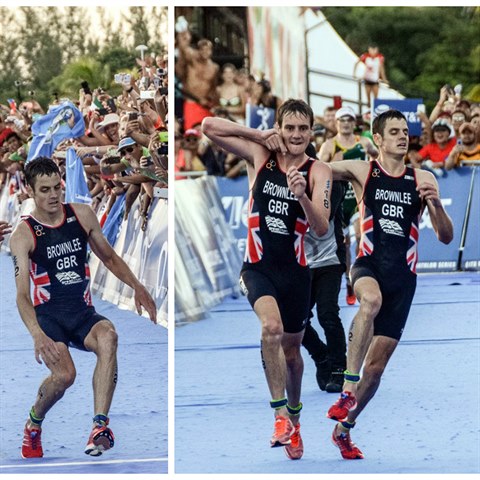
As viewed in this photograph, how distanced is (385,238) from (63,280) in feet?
6.35

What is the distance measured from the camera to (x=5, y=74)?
295 inches

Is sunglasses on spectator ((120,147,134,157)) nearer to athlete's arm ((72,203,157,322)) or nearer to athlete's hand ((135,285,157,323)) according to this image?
athlete's arm ((72,203,157,322))

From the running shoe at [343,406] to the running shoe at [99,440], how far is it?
1.35 meters

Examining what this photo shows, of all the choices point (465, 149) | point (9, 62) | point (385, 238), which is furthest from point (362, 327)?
point (465, 149)

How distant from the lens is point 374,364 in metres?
7.04

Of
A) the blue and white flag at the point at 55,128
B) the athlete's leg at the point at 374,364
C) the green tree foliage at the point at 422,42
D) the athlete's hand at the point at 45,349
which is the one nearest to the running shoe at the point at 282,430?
the athlete's leg at the point at 374,364

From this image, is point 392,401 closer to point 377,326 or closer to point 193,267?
point 377,326

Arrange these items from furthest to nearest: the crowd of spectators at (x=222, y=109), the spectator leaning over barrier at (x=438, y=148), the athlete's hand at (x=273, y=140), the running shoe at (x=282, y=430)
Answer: the crowd of spectators at (x=222, y=109) < the spectator leaning over barrier at (x=438, y=148) < the athlete's hand at (x=273, y=140) < the running shoe at (x=282, y=430)

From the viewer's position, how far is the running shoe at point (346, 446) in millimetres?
7156

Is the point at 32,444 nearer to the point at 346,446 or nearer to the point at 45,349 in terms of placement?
the point at 45,349

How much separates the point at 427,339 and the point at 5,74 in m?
3.52

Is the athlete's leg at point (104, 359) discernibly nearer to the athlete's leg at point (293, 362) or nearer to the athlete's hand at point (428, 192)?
the athlete's leg at point (293, 362)

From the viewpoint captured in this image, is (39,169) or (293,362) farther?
(39,169)

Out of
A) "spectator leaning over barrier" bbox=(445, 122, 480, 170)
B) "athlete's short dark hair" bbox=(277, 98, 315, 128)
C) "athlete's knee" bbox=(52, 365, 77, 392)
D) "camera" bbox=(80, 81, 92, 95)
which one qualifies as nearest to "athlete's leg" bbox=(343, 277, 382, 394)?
"athlete's short dark hair" bbox=(277, 98, 315, 128)
